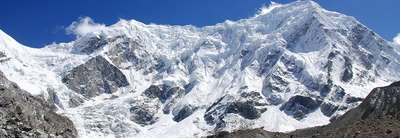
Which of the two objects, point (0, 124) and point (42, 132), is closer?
point (0, 124)

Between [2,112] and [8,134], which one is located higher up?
[2,112]

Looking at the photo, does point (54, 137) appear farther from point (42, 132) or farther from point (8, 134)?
point (8, 134)

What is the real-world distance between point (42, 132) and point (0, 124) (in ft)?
47.9

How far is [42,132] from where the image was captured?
194250mm

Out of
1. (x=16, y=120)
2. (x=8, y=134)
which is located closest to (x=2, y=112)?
(x=16, y=120)

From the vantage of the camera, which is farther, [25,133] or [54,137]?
[54,137]

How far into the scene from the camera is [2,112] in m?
195

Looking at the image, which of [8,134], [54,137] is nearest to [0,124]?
[8,134]

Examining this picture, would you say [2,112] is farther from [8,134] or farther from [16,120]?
[8,134]

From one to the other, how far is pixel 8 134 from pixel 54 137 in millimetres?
21917

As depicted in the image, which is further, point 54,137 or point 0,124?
point 54,137

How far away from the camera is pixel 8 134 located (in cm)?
17775

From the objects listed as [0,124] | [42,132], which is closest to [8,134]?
[0,124]

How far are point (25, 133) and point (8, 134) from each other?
5.99 meters
